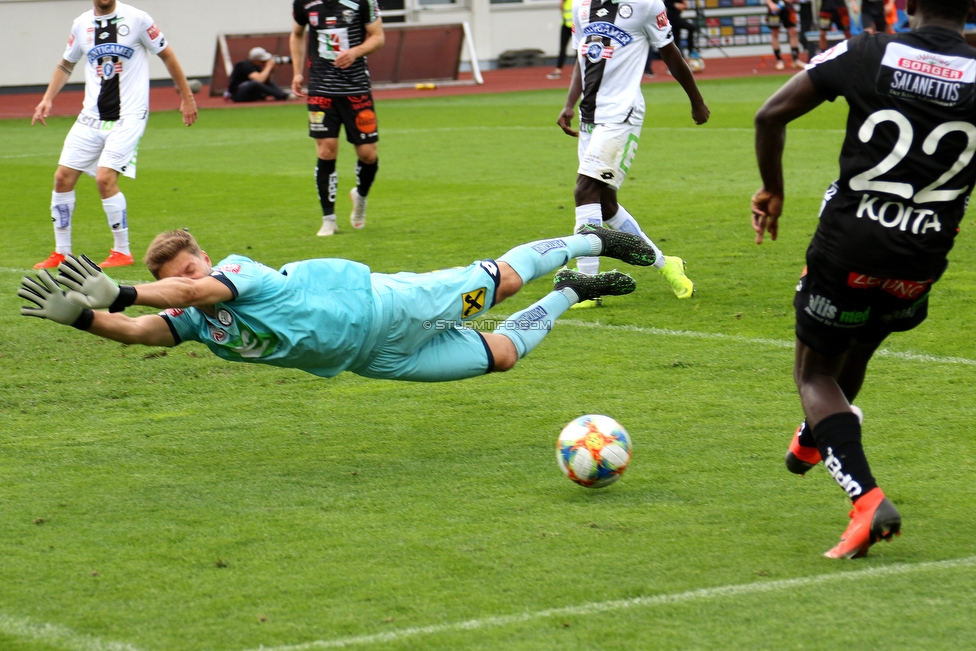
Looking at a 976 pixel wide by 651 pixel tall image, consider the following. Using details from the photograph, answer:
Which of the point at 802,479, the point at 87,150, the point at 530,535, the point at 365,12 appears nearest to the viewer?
the point at 530,535

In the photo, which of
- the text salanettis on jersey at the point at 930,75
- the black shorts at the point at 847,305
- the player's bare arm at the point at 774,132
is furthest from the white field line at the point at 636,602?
the text salanettis on jersey at the point at 930,75

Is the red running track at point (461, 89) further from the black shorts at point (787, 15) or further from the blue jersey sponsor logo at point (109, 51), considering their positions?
the blue jersey sponsor logo at point (109, 51)

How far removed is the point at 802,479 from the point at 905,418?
999mm

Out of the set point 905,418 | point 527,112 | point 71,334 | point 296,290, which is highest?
point 296,290

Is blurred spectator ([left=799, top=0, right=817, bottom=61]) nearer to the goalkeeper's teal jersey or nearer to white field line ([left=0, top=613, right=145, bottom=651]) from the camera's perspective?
the goalkeeper's teal jersey

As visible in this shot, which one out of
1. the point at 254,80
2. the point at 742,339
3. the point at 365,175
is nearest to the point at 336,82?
the point at 365,175

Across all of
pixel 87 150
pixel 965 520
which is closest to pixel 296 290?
pixel 965 520

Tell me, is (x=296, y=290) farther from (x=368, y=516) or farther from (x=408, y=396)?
(x=408, y=396)

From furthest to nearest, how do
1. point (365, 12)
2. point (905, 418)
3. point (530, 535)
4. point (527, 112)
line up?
point (527, 112), point (365, 12), point (905, 418), point (530, 535)

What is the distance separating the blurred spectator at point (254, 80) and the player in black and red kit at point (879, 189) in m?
25.3

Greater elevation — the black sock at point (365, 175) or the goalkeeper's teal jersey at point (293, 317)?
the goalkeeper's teal jersey at point (293, 317)

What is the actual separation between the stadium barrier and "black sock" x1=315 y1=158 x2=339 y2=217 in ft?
61.9

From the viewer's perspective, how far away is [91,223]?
1318cm

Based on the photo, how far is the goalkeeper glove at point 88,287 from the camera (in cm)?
464
